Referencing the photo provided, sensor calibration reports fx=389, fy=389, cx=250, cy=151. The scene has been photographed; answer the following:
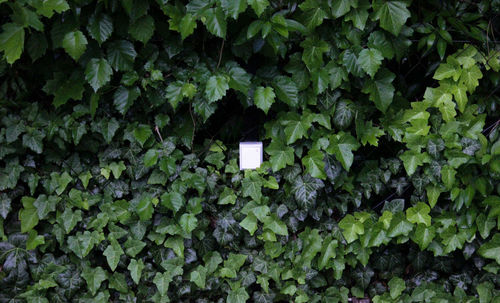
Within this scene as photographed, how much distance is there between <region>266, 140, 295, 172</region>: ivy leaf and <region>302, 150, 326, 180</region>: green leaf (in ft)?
0.26

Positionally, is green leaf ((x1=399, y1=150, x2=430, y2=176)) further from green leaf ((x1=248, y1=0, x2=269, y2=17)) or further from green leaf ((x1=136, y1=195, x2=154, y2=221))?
green leaf ((x1=136, y1=195, x2=154, y2=221))

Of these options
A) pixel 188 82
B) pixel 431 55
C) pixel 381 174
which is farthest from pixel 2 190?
pixel 431 55

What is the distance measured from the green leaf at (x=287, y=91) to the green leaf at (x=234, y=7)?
0.44 meters

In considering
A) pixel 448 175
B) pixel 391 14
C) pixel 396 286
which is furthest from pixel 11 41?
pixel 396 286

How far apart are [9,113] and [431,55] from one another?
2336 mm

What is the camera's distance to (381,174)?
2.15 m

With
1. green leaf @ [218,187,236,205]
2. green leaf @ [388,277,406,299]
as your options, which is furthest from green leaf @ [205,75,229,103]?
green leaf @ [388,277,406,299]

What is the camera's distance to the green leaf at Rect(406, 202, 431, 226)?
2072 millimetres

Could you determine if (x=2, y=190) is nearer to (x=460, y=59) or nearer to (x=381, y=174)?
(x=381, y=174)

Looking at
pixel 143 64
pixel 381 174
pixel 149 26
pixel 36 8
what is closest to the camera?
pixel 36 8

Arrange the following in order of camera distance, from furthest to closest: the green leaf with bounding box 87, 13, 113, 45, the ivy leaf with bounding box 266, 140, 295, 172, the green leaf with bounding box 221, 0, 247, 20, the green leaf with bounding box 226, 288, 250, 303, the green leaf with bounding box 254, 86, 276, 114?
the green leaf with bounding box 226, 288, 250, 303
the ivy leaf with bounding box 266, 140, 295, 172
the green leaf with bounding box 254, 86, 276, 114
the green leaf with bounding box 87, 13, 113, 45
the green leaf with bounding box 221, 0, 247, 20

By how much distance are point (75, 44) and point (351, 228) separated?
1682 millimetres

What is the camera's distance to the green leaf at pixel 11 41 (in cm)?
171

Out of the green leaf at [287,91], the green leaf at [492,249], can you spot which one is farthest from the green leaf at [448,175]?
the green leaf at [287,91]
